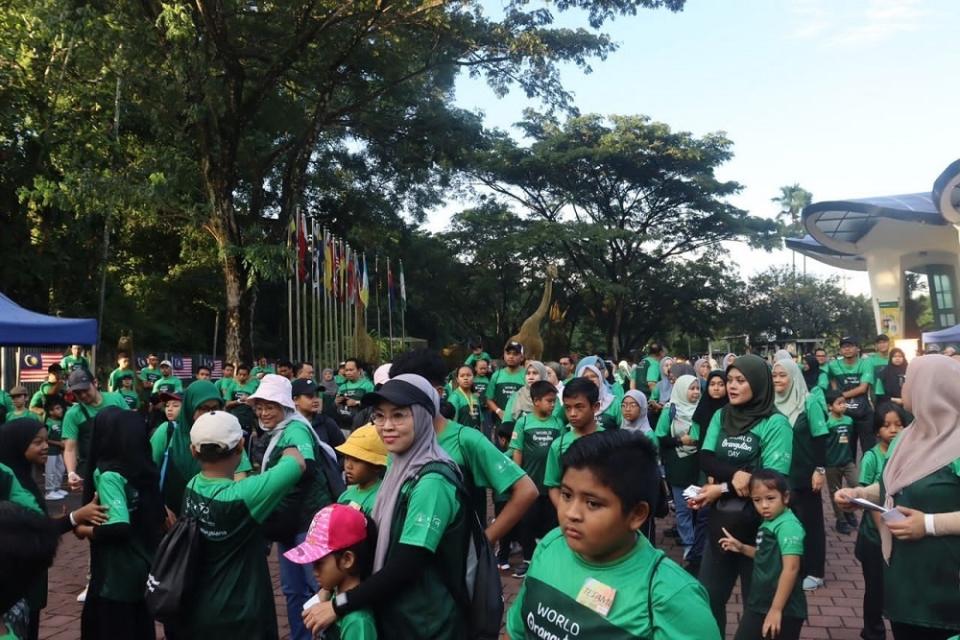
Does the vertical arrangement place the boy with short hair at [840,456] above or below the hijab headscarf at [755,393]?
below

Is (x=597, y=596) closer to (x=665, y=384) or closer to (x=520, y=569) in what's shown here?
(x=520, y=569)

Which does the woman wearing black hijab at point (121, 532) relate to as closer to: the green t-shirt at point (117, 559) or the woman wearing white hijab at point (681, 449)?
the green t-shirt at point (117, 559)

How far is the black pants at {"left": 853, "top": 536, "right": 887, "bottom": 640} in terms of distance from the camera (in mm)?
4320

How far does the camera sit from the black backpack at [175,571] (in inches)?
113

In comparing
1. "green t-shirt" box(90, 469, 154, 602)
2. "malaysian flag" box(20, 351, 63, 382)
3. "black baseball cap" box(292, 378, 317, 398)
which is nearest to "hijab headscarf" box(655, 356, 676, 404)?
"black baseball cap" box(292, 378, 317, 398)

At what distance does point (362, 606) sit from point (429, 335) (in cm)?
3471

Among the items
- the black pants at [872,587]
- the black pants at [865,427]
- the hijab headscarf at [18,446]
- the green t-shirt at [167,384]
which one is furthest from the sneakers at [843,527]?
the green t-shirt at [167,384]

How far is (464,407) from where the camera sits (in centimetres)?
742

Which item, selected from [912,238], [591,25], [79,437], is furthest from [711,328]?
[79,437]

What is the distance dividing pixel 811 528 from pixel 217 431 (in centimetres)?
455

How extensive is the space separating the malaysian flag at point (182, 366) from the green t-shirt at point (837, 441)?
14645 millimetres

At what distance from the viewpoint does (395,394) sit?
258 centimetres

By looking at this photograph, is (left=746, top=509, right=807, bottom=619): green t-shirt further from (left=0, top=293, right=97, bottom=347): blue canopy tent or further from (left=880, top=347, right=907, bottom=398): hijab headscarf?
(left=0, top=293, right=97, bottom=347): blue canopy tent

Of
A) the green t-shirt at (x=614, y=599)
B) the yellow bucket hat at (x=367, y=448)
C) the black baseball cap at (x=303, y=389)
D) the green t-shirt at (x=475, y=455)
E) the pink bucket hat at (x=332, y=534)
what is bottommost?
the green t-shirt at (x=614, y=599)
